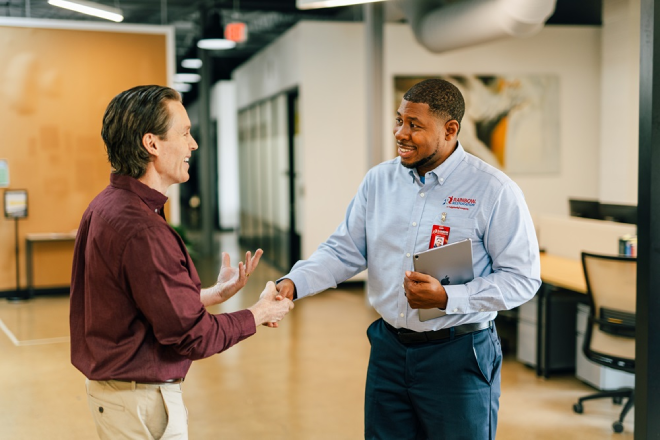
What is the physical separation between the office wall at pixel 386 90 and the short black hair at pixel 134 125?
673 centimetres

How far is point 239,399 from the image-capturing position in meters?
4.83

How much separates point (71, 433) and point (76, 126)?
509cm

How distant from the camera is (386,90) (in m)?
8.66

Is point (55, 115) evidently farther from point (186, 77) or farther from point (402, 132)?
point (186, 77)

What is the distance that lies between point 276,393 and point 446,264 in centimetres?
300

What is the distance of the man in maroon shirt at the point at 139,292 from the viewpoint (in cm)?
179

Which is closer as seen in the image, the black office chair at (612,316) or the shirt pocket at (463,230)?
the shirt pocket at (463,230)

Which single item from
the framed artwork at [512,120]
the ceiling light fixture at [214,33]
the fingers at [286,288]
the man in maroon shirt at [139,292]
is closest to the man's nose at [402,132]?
the fingers at [286,288]

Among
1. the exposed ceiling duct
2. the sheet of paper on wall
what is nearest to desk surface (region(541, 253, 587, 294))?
the exposed ceiling duct

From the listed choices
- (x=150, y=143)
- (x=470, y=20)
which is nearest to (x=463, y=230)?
(x=150, y=143)

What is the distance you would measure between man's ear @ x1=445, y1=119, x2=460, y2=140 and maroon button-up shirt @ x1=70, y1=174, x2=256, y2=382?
1.00m

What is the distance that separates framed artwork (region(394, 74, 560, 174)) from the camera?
893 centimetres

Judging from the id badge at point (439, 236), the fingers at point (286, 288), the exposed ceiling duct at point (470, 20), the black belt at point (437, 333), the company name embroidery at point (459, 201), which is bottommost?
the black belt at point (437, 333)

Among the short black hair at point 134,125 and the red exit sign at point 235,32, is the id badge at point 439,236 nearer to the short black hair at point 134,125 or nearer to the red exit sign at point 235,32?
the short black hair at point 134,125
